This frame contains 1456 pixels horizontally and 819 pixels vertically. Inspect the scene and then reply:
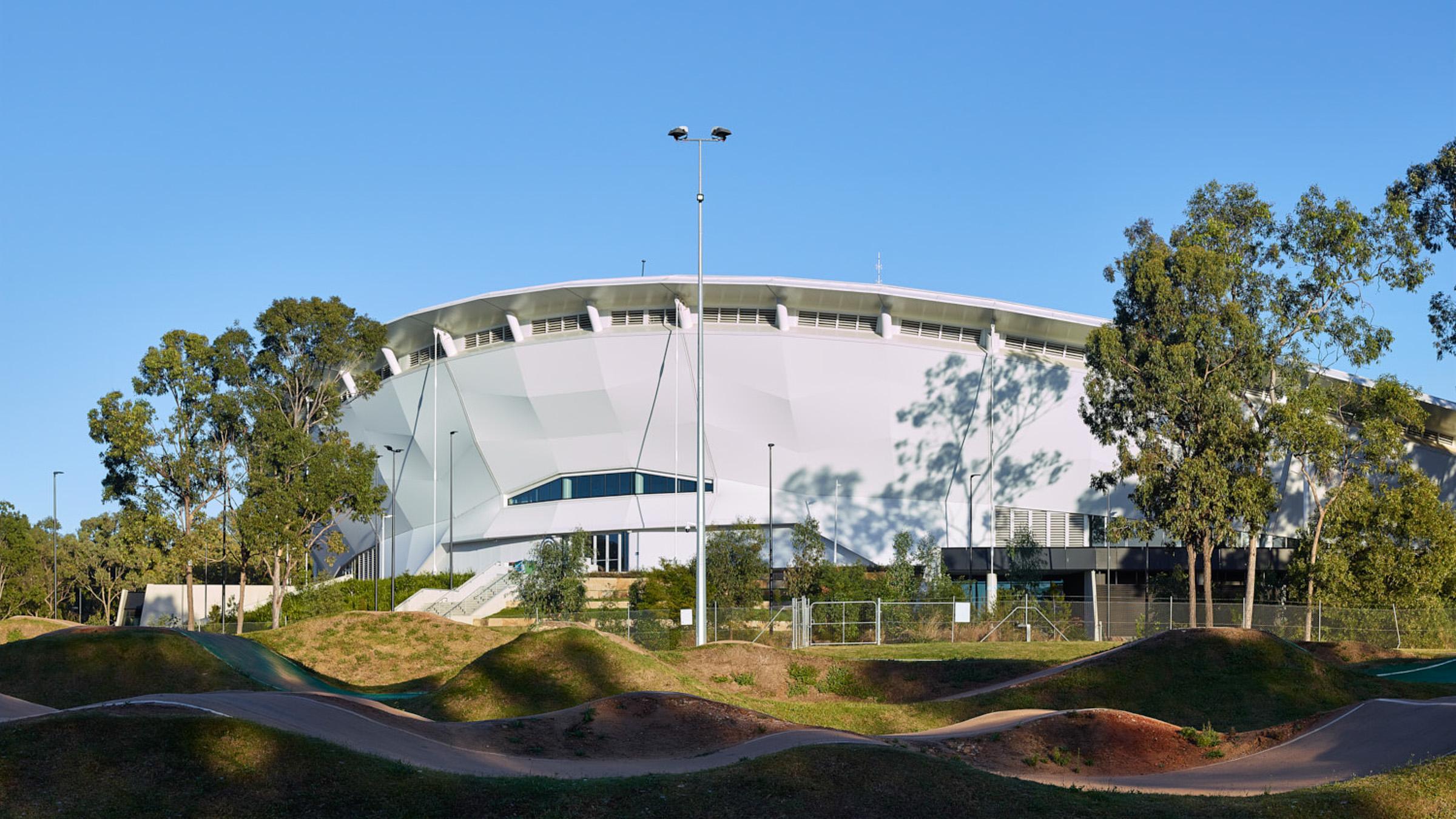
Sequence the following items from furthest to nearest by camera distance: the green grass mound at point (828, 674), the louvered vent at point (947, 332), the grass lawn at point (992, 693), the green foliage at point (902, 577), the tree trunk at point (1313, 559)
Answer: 1. the louvered vent at point (947, 332)
2. the green foliage at point (902, 577)
3. the tree trunk at point (1313, 559)
4. the green grass mound at point (828, 674)
5. the grass lawn at point (992, 693)

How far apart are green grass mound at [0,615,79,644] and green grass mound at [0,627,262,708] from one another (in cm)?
1405

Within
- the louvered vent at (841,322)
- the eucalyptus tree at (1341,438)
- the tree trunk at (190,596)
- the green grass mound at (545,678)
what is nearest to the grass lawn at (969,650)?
the green grass mound at (545,678)

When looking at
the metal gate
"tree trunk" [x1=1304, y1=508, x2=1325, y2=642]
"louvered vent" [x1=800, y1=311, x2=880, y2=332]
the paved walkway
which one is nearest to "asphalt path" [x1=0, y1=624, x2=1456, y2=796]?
the paved walkway

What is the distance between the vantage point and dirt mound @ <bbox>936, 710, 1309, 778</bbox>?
57.8ft

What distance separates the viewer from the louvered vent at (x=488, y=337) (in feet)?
238

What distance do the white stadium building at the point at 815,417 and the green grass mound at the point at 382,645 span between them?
87.5ft

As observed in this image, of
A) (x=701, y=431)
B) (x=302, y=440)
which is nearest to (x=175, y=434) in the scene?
(x=302, y=440)

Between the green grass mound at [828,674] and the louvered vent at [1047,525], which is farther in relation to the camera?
the louvered vent at [1047,525]

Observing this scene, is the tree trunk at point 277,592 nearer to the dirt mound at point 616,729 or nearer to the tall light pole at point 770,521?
the tall light pole at point 770,521

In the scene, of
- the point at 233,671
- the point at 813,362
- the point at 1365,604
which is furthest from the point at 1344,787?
the point at 813,362

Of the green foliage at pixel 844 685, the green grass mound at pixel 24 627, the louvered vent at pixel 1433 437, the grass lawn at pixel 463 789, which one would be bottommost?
the green grass mound at pixel 24 627

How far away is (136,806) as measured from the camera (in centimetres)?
1142

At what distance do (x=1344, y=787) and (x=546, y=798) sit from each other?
27.2 feet

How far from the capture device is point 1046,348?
66.7m
